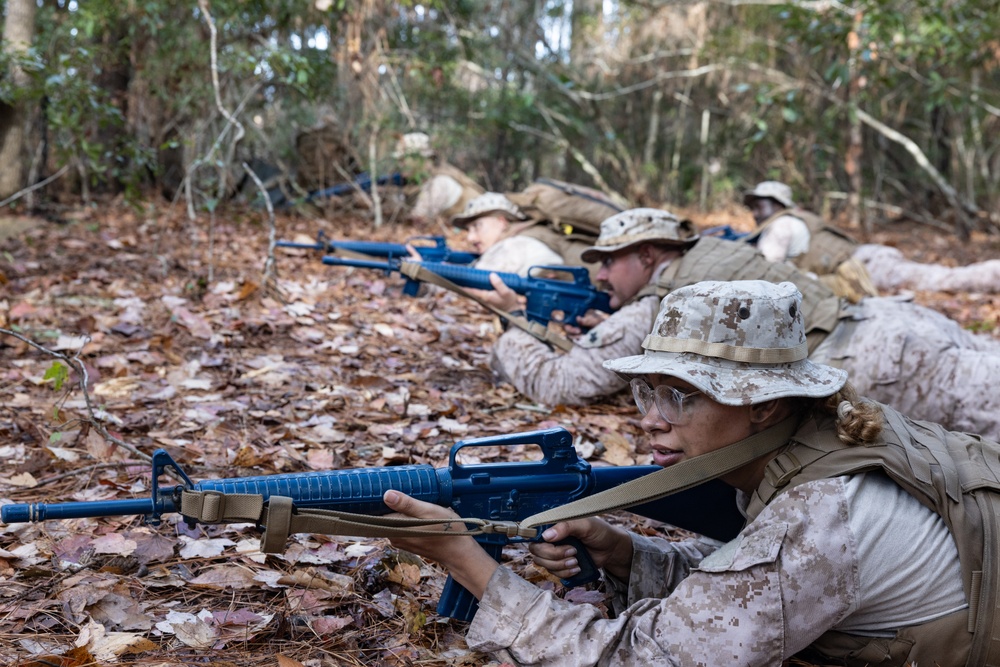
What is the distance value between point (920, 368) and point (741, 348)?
2776 millimetres

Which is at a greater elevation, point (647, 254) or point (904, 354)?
point (647, 254)

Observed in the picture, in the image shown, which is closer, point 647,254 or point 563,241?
point 647,254

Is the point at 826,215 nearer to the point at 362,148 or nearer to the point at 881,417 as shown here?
the point at 362,148

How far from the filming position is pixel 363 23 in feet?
34.9

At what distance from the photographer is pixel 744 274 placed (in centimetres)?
519

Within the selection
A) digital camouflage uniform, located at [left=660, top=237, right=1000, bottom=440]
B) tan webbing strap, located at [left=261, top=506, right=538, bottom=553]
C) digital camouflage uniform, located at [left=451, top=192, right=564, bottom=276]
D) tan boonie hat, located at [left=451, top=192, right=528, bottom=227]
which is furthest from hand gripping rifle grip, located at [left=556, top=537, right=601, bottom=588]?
tan boonie hat, located at [left=451, top=192, right=528, bottom=227]

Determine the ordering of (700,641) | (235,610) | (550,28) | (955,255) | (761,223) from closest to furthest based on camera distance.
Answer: (700,641) < (235,610) < (761,223) < (955,255) < (550,28)

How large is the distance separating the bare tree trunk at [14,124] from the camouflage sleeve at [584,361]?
6.68 m

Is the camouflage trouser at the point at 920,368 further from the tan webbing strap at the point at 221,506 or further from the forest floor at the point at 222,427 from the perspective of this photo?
the tan webbing strap at the point at 221,506

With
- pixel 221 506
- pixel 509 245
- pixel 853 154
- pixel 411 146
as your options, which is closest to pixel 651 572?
pixel 221 506

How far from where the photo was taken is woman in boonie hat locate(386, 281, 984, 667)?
221 cm

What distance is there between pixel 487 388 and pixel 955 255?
11.9 meters

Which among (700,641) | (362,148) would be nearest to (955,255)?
(362,148)

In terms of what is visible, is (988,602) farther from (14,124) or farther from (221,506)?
(14,124)
